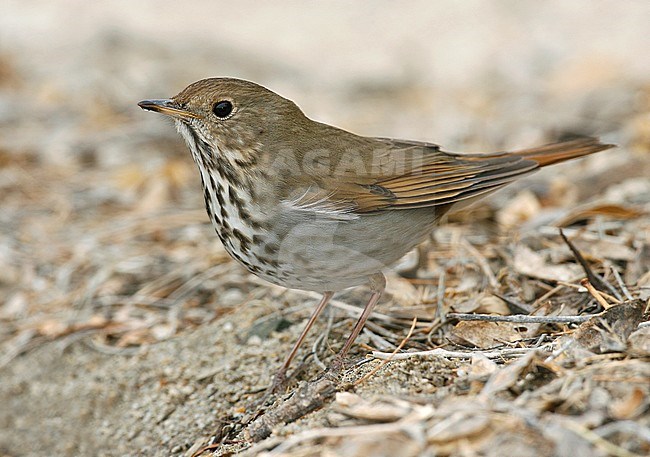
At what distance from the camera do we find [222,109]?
3.69 m

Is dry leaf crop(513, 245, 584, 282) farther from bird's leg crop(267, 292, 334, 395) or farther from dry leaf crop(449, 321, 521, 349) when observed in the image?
bird's leg crop(267, 292, 334, 395)

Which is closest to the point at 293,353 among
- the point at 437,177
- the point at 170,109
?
the point at 437,177

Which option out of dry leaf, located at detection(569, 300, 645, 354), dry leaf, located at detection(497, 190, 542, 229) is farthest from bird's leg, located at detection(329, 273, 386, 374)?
dry leaf, located at detection(497, 190, 542, 229)

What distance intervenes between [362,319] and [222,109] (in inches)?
44.8

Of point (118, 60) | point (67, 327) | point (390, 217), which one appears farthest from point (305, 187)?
point (118, 60)

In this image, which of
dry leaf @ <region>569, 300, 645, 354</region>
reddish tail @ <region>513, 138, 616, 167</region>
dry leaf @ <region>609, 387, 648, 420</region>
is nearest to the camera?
dry leaf @ <region>609, 387, 648, 420</region>

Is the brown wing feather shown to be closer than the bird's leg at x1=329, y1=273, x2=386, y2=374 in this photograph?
No

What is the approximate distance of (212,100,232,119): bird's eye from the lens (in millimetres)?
3688

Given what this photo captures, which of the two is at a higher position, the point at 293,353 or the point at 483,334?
the point at 483,334

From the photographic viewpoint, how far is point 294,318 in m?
4.26

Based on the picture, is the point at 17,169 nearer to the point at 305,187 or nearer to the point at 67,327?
the point at 67,327

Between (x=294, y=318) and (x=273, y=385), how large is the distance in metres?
0.69

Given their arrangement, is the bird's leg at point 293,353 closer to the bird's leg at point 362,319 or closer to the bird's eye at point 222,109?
the bird's leg at point 362,319

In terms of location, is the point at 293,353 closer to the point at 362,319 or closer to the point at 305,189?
the point at 362,319
